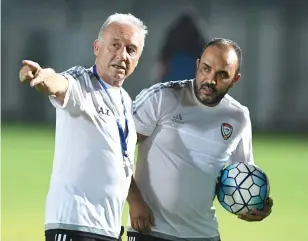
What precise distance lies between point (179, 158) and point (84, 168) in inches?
30.2

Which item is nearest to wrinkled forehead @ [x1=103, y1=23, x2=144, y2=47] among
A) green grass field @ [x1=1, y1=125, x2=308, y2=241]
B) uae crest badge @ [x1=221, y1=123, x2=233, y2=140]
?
uae crest badge @ [x1=221, y1=123, x2=233, y2=140]

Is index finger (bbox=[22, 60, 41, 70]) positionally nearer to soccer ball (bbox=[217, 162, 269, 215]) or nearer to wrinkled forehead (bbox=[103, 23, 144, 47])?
wrinkled forehead (bbox=[103, 23, 144, 47])

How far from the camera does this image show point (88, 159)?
14.4ft

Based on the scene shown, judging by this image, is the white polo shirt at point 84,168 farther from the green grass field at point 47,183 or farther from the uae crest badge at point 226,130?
the green grass field at point 47,183

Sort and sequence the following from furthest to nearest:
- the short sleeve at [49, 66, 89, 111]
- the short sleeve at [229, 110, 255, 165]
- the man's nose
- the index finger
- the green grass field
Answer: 1. the green grass field
2. the short sleeve at [229, 110, 255, 165]
3. the man's nose
4. the short sleeve at [49, 66, 89, 111]
5. the index finger

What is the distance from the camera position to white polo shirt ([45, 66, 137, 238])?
4352 millimetres

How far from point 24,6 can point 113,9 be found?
1607 millimetres

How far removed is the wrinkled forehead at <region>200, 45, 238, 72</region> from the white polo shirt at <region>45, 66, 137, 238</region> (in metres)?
0.75

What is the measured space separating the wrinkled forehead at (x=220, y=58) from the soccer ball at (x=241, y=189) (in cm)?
55

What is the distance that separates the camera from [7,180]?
10.4m

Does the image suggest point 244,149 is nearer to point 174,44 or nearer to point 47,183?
point 47,183

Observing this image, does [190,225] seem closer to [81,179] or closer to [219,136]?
[219,136]

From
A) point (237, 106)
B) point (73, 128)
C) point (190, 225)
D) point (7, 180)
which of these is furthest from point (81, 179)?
point (7, 180)

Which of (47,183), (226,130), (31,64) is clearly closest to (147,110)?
(226,130)
